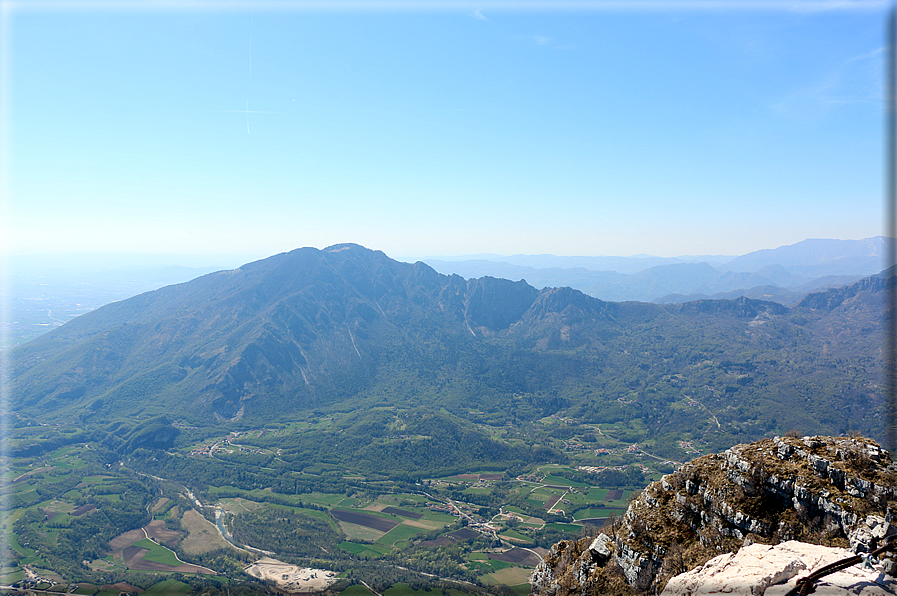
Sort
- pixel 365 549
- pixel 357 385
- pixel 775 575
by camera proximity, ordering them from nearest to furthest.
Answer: pixel 775 575, pixel 365 549, pixel 357 385

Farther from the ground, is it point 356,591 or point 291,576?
point 356,591

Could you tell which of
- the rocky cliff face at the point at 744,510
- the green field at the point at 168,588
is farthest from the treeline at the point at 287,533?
the rocky cliff face at the point at 744,510

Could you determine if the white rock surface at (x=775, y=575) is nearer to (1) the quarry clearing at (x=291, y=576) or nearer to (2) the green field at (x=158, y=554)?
(1) the quarry clearing at (x=291, y=576)

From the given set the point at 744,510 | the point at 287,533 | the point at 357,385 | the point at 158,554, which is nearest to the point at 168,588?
the point at 158,554

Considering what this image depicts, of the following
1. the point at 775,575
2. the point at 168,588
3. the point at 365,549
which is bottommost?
the point at 365,549

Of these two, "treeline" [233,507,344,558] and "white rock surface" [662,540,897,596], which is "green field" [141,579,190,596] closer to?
"treeline" [233,507,344,558]

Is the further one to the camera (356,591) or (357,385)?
(357,385)

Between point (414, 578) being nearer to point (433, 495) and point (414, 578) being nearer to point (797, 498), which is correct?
point (433, 495)

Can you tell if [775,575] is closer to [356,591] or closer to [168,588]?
[356,591]

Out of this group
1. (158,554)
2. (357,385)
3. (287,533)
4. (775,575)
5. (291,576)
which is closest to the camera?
(775,575)
